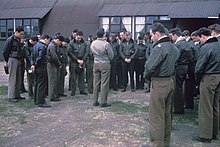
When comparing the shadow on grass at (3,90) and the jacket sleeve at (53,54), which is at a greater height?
the jacket sleeve at (53,54)

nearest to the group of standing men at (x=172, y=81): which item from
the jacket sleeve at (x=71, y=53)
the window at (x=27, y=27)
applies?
the jacket sleeve at (x=71, y=53)

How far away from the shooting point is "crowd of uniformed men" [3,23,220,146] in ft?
16.6

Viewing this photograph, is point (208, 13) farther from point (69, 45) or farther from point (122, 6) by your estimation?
point (69, 45)

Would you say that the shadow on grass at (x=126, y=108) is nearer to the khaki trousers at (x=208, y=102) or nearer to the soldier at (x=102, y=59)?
the soldier at (x=102, y=59)

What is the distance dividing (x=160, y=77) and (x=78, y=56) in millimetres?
5147

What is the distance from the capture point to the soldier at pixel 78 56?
31.8ft

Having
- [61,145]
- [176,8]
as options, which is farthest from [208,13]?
[61,145]

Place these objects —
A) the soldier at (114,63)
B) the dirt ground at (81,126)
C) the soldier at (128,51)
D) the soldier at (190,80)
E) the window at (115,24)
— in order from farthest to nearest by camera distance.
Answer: the window at (115,24), the soldier at (114,63), the soldier at (128,51), the soldier at (190,80), the dirt ground at (81,126)

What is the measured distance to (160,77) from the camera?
499 cm

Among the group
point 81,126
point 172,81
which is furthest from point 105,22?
point 172,81

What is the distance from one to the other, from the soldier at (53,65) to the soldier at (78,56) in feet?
2.05

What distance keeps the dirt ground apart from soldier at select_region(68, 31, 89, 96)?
44.1 inches

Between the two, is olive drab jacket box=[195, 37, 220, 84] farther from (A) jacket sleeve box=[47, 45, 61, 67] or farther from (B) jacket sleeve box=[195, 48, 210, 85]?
(A) jacket sleeve box=[47, 45, 61, 67]

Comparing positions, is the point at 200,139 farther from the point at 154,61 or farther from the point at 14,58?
the point at 14,58
